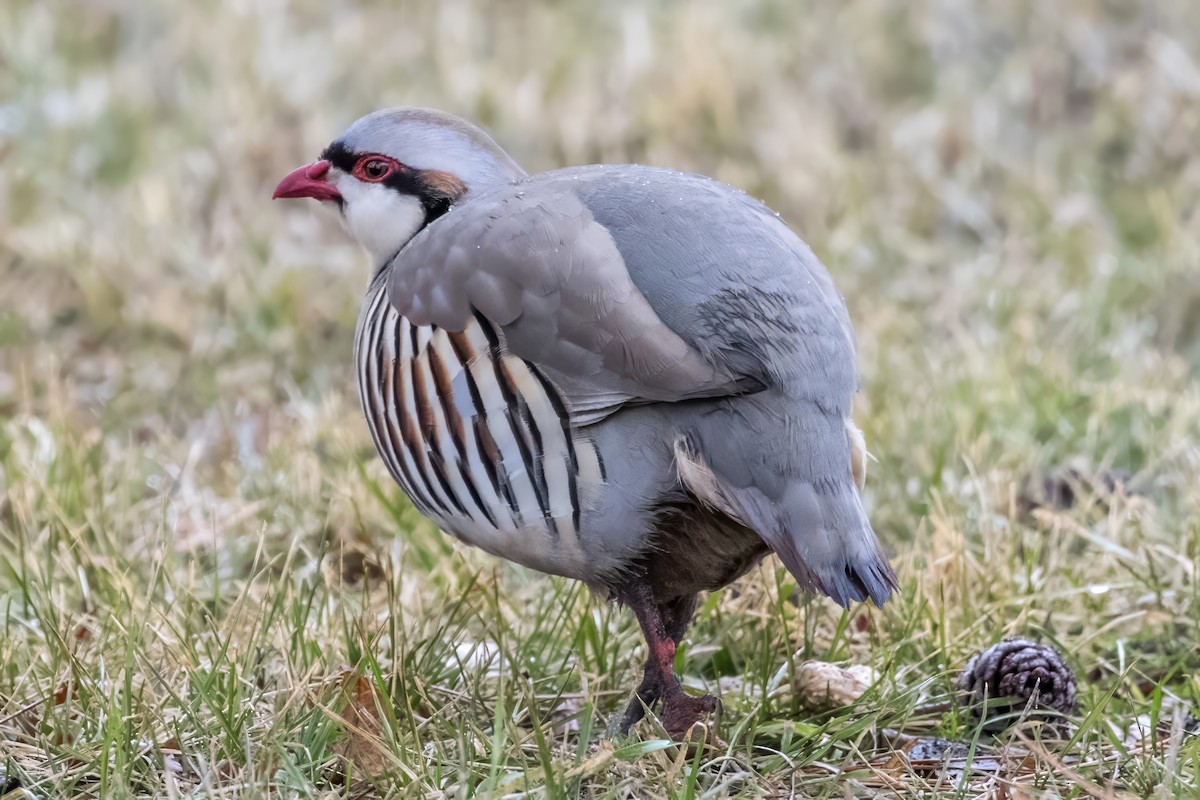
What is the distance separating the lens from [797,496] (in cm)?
247

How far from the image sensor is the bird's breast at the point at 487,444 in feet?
8.50

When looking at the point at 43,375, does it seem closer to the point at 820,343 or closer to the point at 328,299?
the point at 328,299

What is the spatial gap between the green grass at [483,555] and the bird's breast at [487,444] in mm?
223

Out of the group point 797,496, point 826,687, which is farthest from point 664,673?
point 797,496

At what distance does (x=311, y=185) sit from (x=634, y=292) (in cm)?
105

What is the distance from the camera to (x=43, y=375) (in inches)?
186

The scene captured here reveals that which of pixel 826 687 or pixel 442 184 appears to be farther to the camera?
pixel 442 184

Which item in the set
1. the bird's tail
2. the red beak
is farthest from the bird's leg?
the red beak

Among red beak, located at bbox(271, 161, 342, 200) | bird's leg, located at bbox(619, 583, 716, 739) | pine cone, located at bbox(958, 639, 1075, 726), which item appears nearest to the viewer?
bird's leg, located at bbox(619, 583, 716, 739)

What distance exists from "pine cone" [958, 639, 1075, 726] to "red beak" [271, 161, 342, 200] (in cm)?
160

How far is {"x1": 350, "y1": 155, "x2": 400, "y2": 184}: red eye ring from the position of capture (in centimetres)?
318

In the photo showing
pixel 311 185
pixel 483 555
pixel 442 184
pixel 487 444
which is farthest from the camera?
pixel 483 555

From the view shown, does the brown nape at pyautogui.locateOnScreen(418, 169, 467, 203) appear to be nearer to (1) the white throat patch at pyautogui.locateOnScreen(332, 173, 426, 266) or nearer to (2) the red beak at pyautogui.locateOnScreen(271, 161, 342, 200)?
(1) the white throat patch at pyautogui.locateOnScreen(332, 173, 426, 266)

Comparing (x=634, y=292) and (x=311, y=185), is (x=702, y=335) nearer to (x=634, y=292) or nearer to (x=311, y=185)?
(x=634, y=292)
